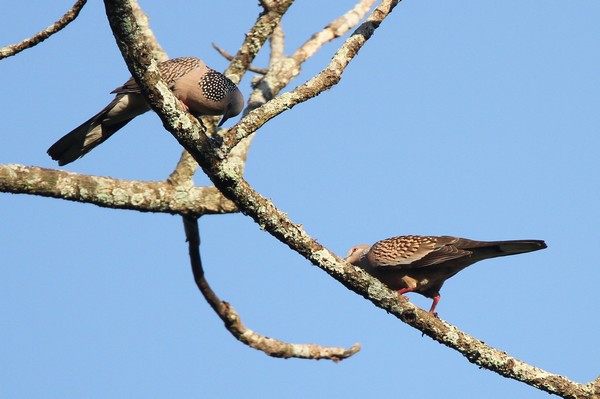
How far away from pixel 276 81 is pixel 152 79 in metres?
3.53

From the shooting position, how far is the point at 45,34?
16.6 ft

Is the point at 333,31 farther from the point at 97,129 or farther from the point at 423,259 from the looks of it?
the point at 423,259

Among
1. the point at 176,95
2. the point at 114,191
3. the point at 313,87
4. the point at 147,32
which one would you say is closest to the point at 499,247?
the point at 313,87

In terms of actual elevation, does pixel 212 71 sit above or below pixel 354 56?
above

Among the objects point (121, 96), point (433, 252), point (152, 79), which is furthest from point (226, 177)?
point (121, 96)

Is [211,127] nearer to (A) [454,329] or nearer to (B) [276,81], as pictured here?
(B) [276,81]

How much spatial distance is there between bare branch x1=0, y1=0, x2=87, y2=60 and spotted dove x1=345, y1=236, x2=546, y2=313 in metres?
2.68

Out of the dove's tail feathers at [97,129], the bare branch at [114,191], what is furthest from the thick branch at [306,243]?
the dove's tail feathers at [97,129]

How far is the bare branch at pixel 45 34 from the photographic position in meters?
4.90

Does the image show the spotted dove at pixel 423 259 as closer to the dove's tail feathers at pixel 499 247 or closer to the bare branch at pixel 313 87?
the dove's tail feathers at pixel 499 247

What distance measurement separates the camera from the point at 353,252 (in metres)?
7.05

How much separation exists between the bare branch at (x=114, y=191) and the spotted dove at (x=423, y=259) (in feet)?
3.80

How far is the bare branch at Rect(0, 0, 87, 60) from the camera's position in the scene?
16.1ft

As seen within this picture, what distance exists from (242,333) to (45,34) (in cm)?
258
